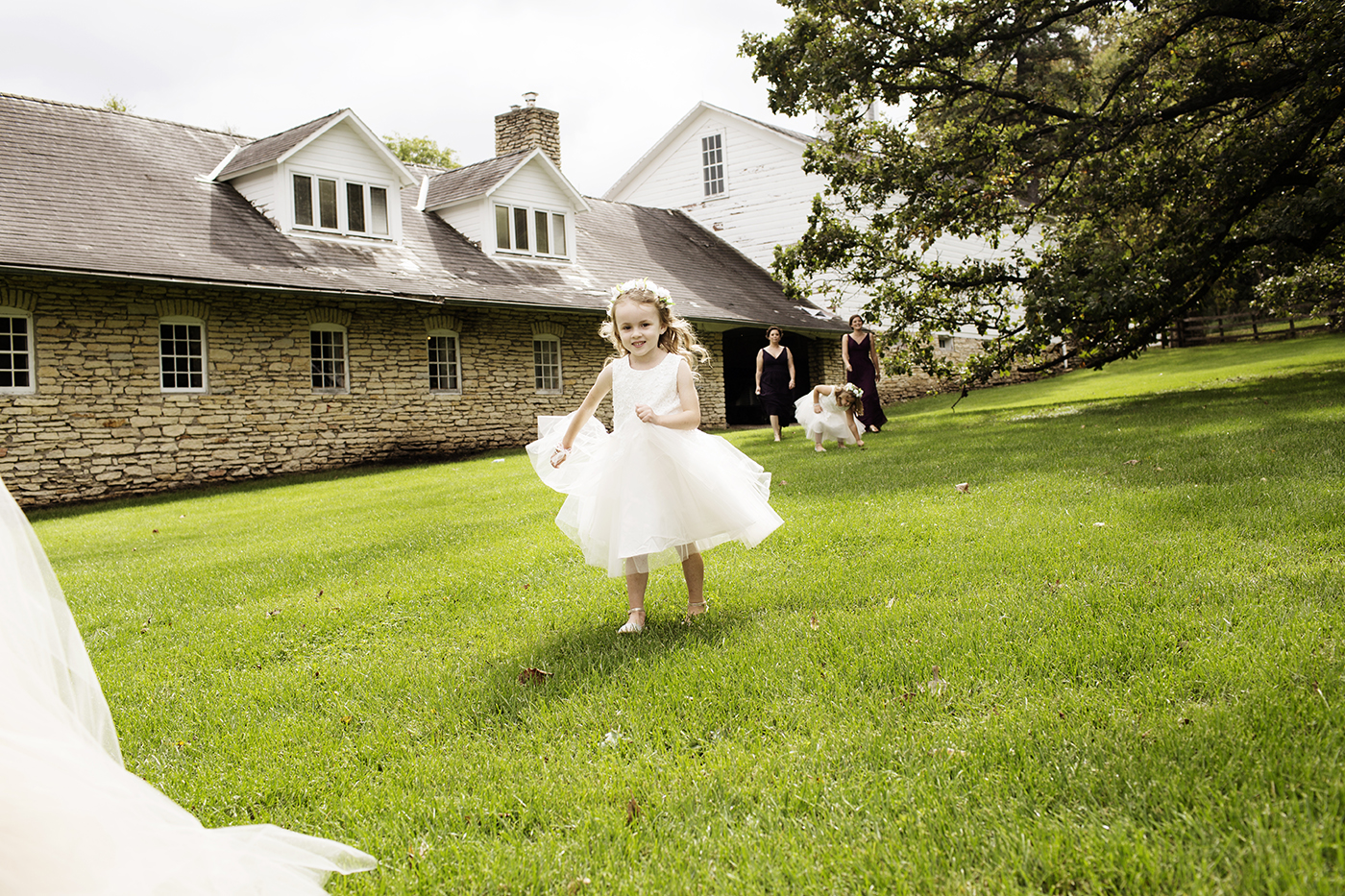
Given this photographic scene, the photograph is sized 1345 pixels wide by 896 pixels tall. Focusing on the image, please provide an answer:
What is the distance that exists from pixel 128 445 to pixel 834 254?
533 inches

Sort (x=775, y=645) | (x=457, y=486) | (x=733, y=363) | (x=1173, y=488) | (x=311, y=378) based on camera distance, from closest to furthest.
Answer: (x=775, y=645) → (x=1173, y=488) → (x=457, y=486) → (x=311, y=378) → (x=733, y=363)

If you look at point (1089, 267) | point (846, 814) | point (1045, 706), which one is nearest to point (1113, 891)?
point (846, 814)

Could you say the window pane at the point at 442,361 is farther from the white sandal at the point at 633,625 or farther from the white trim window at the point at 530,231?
the white sandal at the point at 633,625

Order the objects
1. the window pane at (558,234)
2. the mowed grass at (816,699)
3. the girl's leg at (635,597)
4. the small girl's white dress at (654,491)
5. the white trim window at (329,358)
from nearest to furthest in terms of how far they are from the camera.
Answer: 1. the mowed grass at (816,699)
2. the small girl's white dress at (654,491)
3. the girl's leg at (635,597)
4. the white trim window at (329,358)
5. the window pane at (558,234)

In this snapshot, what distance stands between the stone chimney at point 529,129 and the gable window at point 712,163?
752 centimetres

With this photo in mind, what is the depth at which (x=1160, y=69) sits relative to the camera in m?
19.9

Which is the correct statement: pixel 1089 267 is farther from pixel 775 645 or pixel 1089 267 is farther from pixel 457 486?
pixel 775 645

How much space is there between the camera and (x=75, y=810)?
1770mm

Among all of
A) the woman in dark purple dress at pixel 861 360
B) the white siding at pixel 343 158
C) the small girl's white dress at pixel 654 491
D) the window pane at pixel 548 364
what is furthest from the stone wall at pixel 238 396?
Result: the small girl's white dress at pixel 654 491

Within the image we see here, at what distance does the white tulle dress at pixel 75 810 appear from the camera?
1.71 meters

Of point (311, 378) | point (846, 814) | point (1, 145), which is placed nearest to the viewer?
point (846, 814)

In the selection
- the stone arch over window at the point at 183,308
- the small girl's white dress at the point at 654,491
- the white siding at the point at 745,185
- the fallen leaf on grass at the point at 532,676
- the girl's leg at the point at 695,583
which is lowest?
the fallen leaf on grass at the point at 532,676

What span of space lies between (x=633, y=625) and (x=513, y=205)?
67.5 feet

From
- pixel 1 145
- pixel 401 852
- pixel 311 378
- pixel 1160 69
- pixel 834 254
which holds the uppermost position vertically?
pixel 1160 69
